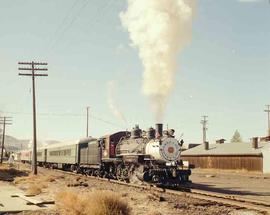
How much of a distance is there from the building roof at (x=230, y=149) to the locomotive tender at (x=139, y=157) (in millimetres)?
24039

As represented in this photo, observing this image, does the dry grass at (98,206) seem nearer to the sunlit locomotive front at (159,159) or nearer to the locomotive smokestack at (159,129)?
the sunlit locomotive front at (159,159)

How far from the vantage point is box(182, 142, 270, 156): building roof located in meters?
50.3

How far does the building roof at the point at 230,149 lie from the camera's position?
165 ft

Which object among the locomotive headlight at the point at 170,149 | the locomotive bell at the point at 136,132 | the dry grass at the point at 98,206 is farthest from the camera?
the locomotive bell at the point at 136,132

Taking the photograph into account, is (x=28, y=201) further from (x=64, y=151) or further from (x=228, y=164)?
(x=228, y=164)

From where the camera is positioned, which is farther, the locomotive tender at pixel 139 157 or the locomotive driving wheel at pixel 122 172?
the locomotive driving wheel at pixel 122 172

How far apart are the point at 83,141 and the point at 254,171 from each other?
22426 millimetres

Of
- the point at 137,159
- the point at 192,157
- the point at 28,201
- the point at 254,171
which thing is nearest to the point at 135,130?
the point at 137,159

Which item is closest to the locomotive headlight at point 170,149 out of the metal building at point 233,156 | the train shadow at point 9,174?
the train shadow at point 9,174

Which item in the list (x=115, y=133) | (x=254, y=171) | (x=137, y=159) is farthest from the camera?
(x=254, y=171)

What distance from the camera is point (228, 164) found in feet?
175

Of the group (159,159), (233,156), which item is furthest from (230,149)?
(159,159)

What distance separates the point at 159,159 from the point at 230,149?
118 feet

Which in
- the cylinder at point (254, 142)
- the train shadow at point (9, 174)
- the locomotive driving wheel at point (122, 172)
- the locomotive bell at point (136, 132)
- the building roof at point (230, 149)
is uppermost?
the locomotive bell at point (136, 132)
